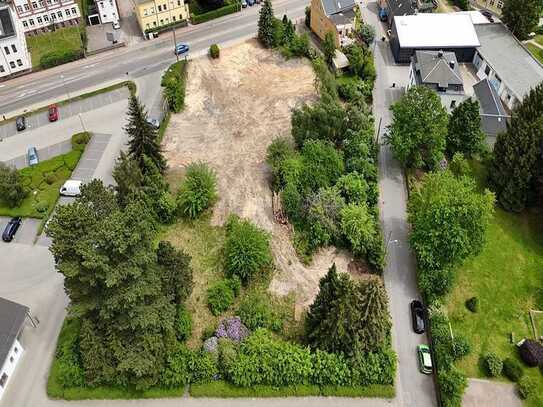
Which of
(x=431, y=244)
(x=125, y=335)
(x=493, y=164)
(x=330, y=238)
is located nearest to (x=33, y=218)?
(x=125, y=335)

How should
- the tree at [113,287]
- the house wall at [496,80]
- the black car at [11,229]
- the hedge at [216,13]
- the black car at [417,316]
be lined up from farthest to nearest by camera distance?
the hedge at [216,13]
the house wall at [496,80]
the black car at [11,229]
the black car at [417,316]
the tree at [113,287]

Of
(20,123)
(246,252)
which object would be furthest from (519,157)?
(20,123)

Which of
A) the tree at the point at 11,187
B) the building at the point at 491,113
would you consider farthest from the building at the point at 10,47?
the building at the point at 491,113

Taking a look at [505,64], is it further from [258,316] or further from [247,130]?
[258,316]

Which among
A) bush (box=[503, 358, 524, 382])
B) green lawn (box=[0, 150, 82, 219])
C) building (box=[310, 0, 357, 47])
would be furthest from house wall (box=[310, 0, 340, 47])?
bush (box=[503, 358, 524, 382])

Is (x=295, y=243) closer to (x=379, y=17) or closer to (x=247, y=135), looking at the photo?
(x=247, y=135)

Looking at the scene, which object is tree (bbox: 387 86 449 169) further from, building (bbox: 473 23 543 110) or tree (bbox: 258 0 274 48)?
tree (bbox: 258 0 274 48)

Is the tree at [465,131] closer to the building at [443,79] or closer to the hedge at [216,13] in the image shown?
the building at [443,79]
